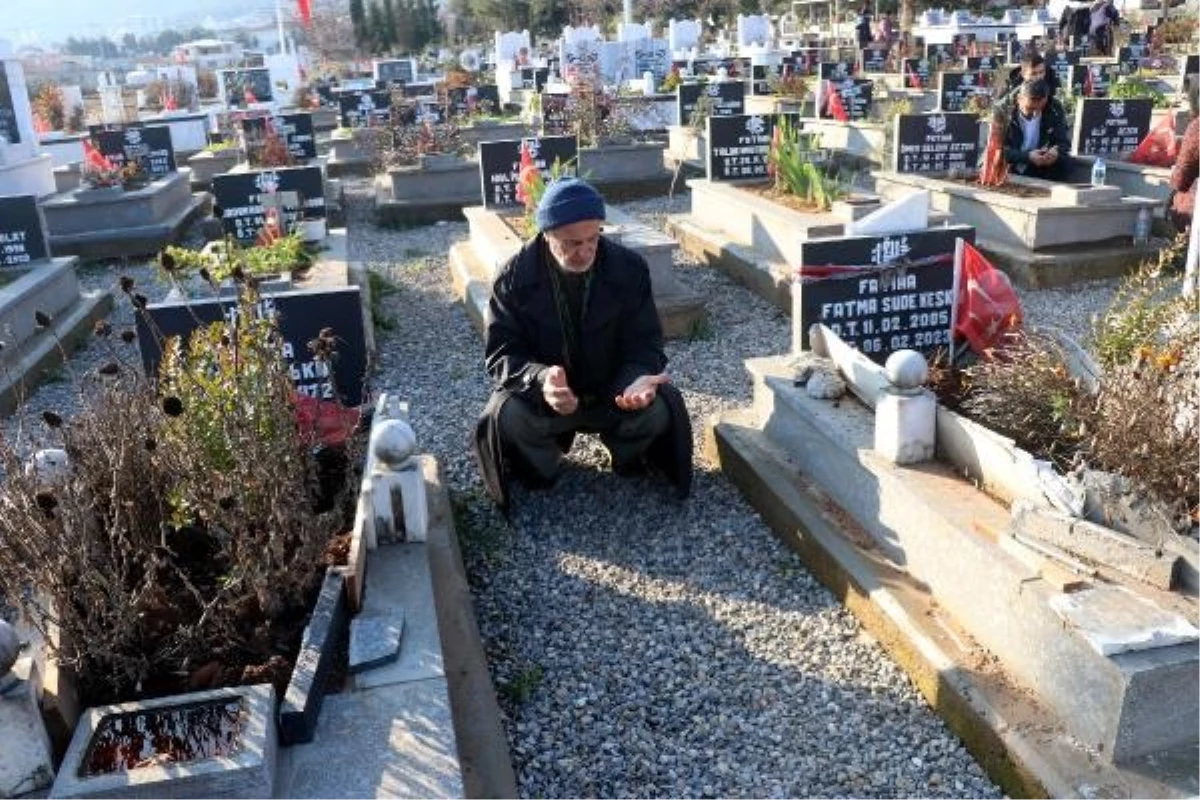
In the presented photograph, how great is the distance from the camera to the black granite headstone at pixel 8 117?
1234 cm

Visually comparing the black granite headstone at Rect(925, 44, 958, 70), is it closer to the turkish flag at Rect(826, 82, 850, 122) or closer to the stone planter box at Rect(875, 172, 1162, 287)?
the turkish flag at Rect(826, 82, 850, 122)

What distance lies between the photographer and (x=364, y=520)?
3.42 meters

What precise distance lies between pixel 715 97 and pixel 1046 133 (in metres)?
6.84

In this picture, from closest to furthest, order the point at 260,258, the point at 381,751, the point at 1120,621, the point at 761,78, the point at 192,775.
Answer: the point at 192,775
the point at 381,751
the point at 1120,621
the point at 260,258
the point at 761,78

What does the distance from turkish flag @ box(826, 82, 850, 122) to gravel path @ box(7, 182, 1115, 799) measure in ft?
34.6

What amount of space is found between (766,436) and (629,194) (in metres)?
8.30

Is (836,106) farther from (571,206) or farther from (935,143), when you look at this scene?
(571,206)

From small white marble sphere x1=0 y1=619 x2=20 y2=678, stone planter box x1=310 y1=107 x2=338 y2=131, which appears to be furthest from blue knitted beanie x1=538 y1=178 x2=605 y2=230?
stone planter box x1=310 y1=107 x2=338 y2=131

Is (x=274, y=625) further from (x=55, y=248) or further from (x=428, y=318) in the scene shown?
Answer: (x=55, y=248)

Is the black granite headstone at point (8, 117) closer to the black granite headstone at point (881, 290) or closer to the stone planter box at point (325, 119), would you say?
the stone planter box at point (325, 119)

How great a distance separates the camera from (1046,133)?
8.89m

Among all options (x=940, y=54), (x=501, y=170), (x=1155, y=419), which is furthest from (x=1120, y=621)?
(x=940, y=54)

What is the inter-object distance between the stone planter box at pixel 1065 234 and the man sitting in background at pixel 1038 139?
715 millimetres

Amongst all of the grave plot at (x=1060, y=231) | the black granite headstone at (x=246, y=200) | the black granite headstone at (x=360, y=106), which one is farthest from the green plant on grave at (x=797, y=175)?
the black granite headstone at (x=360, y=106)
